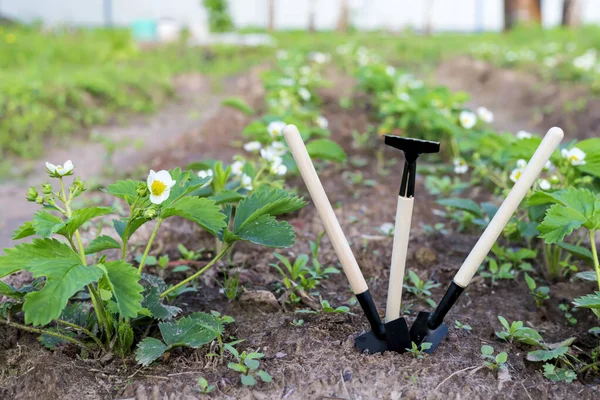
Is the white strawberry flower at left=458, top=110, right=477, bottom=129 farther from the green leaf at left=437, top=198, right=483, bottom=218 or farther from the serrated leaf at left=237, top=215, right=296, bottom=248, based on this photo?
the serrated leaf at left=237, top=215, right=296, bottom=248

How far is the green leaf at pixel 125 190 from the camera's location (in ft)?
4.84

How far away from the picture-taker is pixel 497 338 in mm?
1723

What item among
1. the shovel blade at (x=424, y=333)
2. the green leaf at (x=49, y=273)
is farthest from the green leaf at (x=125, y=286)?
the shovel blade at (x=424, y=333)

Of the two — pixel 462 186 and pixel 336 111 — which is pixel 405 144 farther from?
pixel 336 111


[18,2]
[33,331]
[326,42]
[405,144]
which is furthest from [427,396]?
[18,2]

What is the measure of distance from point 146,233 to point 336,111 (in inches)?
107

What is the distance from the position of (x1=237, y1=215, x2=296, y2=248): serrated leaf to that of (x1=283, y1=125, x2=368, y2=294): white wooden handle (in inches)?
5.0

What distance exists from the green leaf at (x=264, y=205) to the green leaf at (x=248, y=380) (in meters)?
0.35

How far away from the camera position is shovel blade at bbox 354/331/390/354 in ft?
5.16

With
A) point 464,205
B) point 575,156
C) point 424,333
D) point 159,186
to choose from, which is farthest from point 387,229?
point 159,186

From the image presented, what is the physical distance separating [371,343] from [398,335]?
0.25 ft

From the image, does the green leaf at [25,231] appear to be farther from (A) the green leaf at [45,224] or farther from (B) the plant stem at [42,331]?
(B) the plant stem at [42,331]

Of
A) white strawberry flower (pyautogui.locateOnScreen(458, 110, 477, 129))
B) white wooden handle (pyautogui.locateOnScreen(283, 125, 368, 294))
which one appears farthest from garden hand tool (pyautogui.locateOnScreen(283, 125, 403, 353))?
white strawberry flower (pyautogui.locateOnScreen(458, 110, 477, 129))

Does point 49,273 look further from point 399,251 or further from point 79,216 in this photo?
point 399,251
